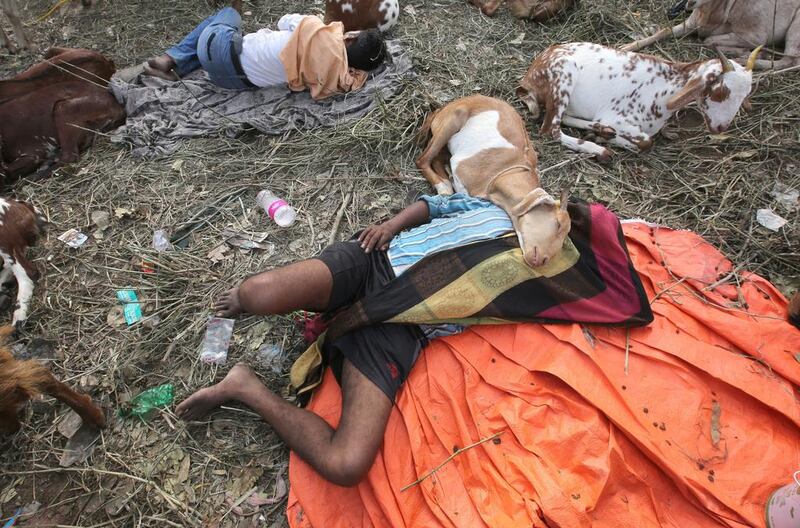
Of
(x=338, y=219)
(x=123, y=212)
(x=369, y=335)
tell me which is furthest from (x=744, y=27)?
(x=123, y=212)

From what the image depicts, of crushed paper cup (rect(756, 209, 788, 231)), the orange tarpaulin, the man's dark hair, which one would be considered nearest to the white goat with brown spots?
the orange tarpaulin

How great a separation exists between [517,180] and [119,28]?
5.07 m

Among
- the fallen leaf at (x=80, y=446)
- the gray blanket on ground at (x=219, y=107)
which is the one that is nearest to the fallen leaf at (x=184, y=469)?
the fallen leaf at (x=80, y=446)

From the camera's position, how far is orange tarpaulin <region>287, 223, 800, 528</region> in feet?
6.82

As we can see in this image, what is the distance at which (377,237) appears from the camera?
2.64 meters

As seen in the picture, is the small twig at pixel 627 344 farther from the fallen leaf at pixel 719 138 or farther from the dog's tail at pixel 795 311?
the fallen leaf at pixel 719 138

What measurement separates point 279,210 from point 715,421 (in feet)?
9.91

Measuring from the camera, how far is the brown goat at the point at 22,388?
2.02 metres

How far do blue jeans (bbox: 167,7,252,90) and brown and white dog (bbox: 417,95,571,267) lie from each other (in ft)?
6.47

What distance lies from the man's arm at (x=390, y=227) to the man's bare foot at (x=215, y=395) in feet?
3.27

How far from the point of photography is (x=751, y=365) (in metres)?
2.42

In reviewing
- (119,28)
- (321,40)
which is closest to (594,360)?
(321,40)

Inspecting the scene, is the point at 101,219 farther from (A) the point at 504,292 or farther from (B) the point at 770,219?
(B) the point at 770,219

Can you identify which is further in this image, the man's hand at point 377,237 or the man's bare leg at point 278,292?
the man's hand at point 377,237
